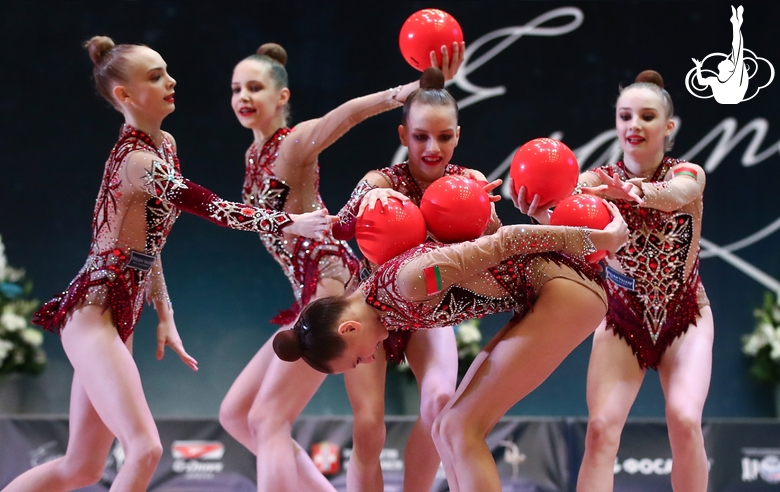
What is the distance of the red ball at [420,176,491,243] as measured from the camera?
2.70m

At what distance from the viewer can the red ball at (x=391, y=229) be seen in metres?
2.69

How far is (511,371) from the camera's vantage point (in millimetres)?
2621

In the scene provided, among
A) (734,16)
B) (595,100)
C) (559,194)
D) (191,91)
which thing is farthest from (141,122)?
(734,16)

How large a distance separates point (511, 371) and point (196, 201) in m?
1.24

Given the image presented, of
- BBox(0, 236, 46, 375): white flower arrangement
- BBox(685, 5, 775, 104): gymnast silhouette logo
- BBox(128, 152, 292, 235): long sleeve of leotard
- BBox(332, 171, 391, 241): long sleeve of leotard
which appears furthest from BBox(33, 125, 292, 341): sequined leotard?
BBox(685, 5, 775, 104): gymnast silhouette logo

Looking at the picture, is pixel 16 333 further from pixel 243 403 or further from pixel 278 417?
pixel 278 417

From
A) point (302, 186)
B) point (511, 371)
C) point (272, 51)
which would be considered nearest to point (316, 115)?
point (272, 51)

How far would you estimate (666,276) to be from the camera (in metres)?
3.46

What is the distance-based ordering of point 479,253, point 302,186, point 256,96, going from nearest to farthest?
point 479,253 < point 302,186 < point 256,96

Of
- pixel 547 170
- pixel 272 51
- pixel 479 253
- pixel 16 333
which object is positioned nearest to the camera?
pixel 479 253

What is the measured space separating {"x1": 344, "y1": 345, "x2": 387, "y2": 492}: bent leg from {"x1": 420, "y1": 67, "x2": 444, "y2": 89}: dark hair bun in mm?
1009

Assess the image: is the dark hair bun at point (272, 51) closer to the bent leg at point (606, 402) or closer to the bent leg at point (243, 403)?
the bent leg at point (243, 403)

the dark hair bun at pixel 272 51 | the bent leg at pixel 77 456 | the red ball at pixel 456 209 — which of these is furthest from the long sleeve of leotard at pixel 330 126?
the bent leg at pixel 77 456

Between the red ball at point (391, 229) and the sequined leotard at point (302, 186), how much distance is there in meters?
0.63
